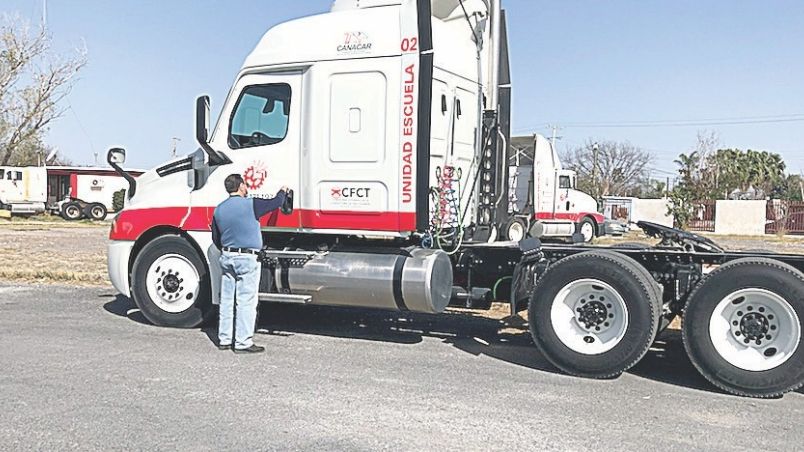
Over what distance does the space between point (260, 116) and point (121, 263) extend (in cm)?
238

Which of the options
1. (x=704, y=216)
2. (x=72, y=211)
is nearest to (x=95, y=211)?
(x=72, y=211)

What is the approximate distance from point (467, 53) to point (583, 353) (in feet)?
11.9

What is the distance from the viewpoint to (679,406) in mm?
5691

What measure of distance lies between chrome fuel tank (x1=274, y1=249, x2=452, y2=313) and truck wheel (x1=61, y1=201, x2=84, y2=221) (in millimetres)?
35619

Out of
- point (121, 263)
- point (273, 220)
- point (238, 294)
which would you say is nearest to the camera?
point (238, 294)

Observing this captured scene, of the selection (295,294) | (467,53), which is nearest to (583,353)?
(295,294)

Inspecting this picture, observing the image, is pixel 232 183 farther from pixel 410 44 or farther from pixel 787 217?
pixel 787 217

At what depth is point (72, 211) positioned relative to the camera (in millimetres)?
40062

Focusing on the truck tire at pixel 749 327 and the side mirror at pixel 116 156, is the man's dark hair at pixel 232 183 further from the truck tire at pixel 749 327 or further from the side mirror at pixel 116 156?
the truck tire at pixel 749 327

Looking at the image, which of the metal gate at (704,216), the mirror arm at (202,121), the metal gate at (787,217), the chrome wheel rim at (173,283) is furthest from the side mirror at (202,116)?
the metal gate at (787,217)

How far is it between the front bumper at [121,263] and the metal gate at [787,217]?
3830 cm

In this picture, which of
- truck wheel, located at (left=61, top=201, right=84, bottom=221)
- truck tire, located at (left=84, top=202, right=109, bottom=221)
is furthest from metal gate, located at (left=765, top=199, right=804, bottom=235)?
truck wheel, located at (left=61, top=201, right=84, bottom=221)

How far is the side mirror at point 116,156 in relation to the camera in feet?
27.9

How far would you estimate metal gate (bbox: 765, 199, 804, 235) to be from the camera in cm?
4000
